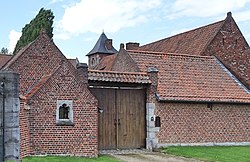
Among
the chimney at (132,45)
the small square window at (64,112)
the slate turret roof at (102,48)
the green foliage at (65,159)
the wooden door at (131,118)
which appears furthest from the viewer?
the slate turret roof at (102,48)

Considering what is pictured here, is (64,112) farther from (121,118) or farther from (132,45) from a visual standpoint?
(132,45)

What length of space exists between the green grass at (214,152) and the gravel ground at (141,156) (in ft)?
2.32

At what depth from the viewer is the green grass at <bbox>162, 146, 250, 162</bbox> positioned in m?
15.6

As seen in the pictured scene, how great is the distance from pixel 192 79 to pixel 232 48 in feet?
20.7

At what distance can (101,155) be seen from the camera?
16531mm

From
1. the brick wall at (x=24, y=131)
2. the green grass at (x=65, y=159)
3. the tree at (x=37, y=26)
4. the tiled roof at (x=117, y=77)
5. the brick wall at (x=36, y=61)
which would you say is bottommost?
the green grass at (x=65, y=159)

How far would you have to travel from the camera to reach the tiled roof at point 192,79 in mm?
20031

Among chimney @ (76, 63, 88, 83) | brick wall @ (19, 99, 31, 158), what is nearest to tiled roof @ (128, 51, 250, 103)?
chimney @ (76, 63, 88, 83)

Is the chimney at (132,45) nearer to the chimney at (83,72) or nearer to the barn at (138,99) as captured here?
the barn at (138,99)

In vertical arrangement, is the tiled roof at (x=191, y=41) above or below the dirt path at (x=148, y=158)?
above

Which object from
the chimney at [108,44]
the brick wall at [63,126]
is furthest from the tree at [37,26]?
the brick wall at [63,126]

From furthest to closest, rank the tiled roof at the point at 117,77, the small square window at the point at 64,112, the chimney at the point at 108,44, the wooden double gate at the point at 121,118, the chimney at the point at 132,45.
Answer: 1. the chimney at the point at 108,44
2. the chimney at the point at 132,45
3. the wooden double gate at the point at 121,118
4. the tiled roof at the point at 117,77
5. the small square window at the point at 64,112

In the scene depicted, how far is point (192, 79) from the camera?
70.1 feet

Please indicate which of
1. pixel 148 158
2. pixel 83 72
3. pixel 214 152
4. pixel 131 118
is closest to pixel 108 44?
pixel 131 118
